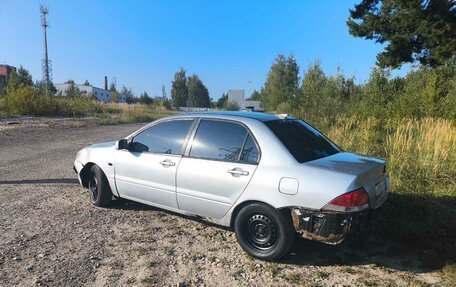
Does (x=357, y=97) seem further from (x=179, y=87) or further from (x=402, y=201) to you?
(x=179, y=87)

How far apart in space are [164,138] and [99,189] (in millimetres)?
1519

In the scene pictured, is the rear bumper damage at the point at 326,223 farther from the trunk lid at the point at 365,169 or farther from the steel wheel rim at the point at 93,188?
the steel wheel rim at the point at 93,188

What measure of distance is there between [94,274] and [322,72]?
626 inches

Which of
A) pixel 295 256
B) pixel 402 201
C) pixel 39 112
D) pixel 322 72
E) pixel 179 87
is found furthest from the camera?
pixel 179 87

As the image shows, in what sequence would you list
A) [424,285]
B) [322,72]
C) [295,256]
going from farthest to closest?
[322,72], [295,256], [424,285]

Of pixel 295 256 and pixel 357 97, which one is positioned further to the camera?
pixel 357 97

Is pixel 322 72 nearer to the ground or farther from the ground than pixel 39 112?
farther from the ground

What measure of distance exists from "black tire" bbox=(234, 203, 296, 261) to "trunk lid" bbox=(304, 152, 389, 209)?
676 mm

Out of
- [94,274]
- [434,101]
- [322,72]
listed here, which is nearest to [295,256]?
[94,274]

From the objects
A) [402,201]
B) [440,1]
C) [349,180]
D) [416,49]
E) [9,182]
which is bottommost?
[9,182]

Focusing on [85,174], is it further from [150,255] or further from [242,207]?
[242,207]

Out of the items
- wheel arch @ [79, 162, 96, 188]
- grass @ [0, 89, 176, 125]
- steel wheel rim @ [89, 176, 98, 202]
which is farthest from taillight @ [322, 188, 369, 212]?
grass @ [0, 89, 176, 125]

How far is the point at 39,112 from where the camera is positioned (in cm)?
2648

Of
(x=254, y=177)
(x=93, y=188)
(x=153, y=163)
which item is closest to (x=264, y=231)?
(x=254, y=177)
